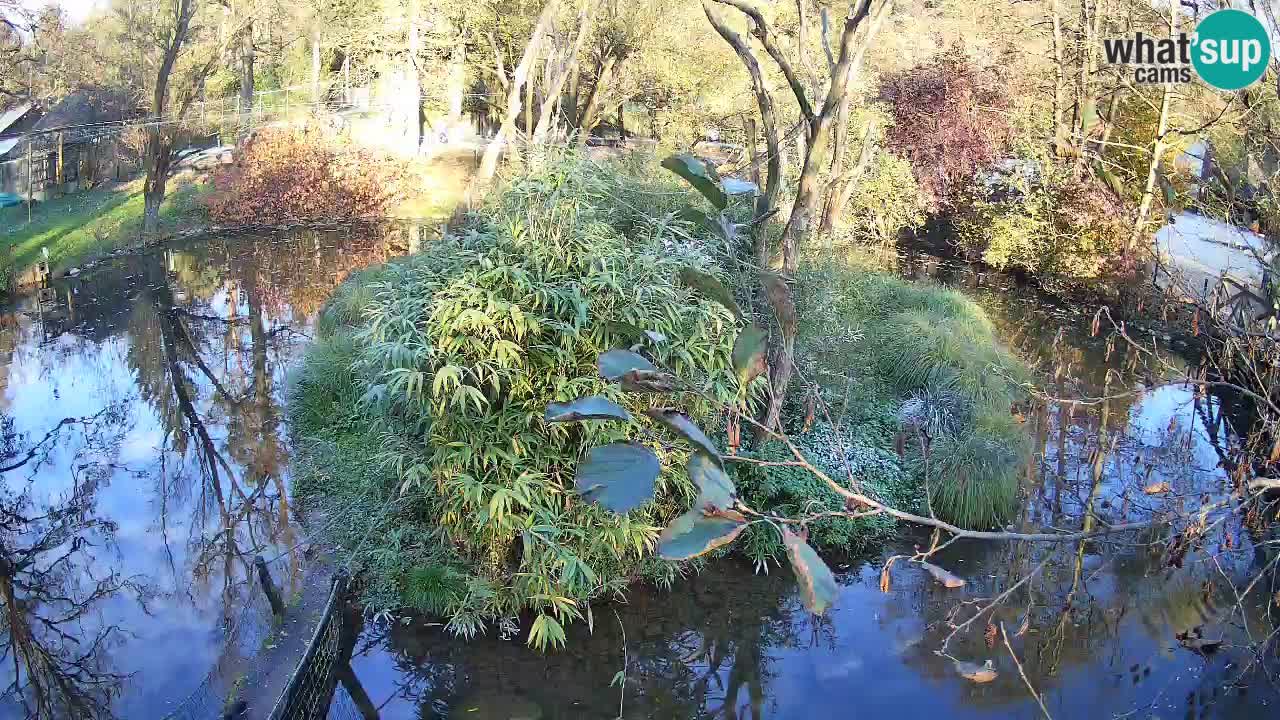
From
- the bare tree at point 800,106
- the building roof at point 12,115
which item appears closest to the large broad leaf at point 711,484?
the bare tree at point 800,106

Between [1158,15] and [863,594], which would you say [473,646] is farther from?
[1158,15]

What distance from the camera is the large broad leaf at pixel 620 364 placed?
115cm

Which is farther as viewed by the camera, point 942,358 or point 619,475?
point 942,358

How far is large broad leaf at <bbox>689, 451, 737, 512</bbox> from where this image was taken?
3.97 ft

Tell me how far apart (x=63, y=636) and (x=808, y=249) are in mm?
7715

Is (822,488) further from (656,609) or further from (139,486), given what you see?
(139,486)

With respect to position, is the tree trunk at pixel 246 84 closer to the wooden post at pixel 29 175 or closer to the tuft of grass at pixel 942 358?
the wooden post at pixel 29 175

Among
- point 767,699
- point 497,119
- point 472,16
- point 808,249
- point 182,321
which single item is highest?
point 472,16

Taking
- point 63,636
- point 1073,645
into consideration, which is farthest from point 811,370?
point 63,636

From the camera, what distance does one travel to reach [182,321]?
14.3 m

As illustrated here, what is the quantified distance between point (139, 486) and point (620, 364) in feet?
29.5

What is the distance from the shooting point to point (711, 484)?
1222mm

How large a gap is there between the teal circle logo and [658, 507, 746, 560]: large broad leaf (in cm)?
676

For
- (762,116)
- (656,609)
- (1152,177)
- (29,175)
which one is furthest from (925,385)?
(29,175)
